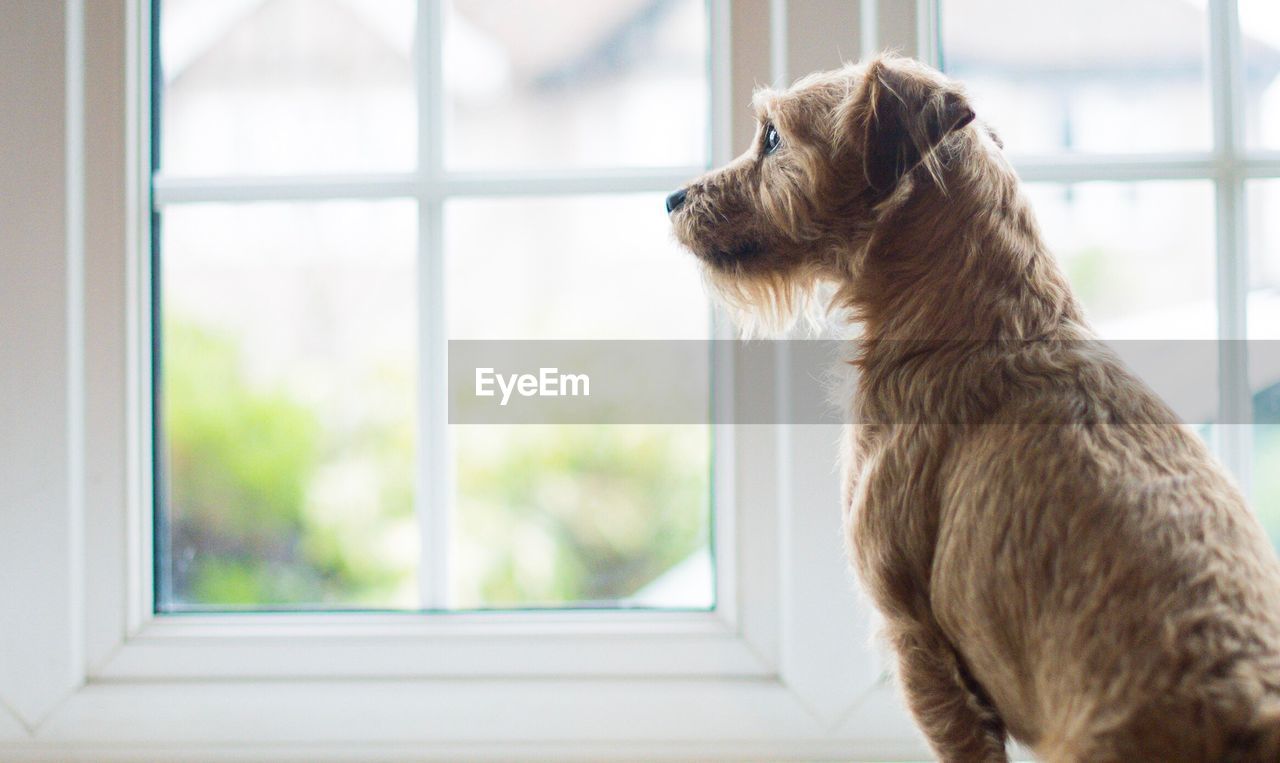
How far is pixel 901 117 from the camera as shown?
61cm

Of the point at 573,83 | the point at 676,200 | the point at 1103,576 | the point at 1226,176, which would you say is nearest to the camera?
the point at 1103,576

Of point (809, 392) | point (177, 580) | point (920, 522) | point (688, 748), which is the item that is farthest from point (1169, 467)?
point (177, 580)

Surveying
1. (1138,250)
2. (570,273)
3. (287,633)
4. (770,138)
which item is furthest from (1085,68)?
(287,633)

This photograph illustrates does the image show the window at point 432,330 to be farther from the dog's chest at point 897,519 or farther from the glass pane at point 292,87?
the dog's chest at point 897,519

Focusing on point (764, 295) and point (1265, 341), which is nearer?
point (764, 295)

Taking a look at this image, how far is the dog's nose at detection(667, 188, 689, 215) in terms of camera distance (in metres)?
0.73

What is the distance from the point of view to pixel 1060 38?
3.27ft

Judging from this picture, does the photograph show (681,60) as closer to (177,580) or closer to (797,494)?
(797,494)

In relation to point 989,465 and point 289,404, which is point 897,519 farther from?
point 289,404

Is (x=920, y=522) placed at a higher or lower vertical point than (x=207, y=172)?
lower

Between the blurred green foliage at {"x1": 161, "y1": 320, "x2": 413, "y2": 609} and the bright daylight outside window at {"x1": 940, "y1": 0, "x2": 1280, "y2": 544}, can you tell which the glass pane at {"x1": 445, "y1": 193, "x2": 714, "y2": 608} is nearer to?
the blurred green foliage at {"x1": 161, "y1": 320, "x2": 413, "y2": 609}

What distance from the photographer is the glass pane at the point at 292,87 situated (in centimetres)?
104

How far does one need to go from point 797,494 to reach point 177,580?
73 centimetres

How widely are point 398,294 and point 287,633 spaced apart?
410mm
